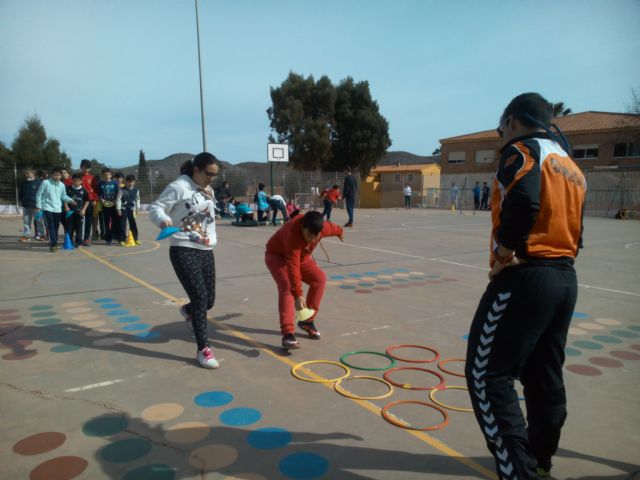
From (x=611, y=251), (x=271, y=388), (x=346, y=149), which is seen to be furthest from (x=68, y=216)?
(x=346, y=149)

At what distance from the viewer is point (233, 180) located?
25.5 meters

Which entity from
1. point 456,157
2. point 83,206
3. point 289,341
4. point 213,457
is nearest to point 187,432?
point 213,457

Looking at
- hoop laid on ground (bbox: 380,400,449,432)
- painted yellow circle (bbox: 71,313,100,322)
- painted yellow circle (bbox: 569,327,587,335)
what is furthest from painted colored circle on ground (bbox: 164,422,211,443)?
painted yellow circle (bbox: 569,327,587,335)


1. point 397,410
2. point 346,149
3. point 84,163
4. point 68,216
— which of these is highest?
point 346,149

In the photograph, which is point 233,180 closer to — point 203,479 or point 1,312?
point 1,312

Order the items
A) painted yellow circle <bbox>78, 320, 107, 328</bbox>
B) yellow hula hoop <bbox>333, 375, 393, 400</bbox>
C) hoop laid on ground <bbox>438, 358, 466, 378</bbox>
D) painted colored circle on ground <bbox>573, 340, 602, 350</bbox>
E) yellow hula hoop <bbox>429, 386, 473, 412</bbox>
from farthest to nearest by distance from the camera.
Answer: painted yellow circle <bbox>78, 320, 107, 328</bbox>
painted colored circle on ground <bbox>573, 340, 602, 350</bbox>
hoop laid on ground <bbox>438, 358, 466, 378</bbox>
yellow hula hoop <bbox>333, 375, 393, 400</bbox>
yellow hula hoop <bbox>429, 386, 473, 412</bbox>

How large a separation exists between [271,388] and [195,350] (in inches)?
45.2

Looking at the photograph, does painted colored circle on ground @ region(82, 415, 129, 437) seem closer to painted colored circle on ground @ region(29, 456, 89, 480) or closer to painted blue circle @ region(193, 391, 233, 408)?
painted colored circle on ground @ region(29, 456, 89, 480)

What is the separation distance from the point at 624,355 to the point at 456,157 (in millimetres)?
44004

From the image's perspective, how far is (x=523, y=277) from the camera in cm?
205

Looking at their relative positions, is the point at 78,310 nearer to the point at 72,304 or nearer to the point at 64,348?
the point at 72,304

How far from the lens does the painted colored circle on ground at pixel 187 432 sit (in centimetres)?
275

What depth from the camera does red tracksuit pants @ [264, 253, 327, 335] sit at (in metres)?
4.22

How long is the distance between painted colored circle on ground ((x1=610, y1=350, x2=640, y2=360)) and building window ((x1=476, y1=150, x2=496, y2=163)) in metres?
40.7
